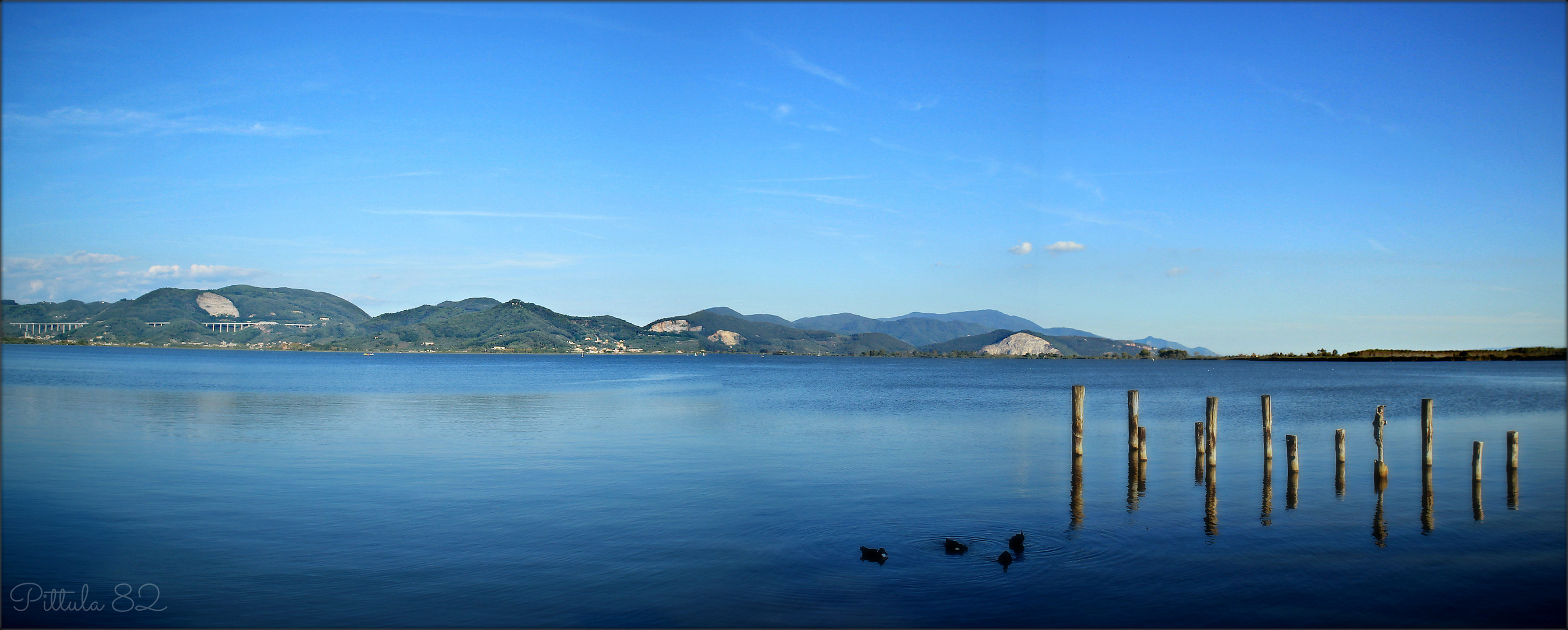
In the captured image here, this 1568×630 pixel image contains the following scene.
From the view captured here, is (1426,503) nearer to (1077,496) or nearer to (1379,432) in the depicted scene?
(1379,432)

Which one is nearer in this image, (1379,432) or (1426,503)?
(1426,503)

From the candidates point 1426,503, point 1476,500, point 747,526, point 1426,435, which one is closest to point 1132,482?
point 1426,503

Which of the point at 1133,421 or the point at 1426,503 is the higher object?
the point at 1133,421

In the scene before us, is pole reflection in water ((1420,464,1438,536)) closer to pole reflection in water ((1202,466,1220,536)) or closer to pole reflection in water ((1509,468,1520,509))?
pole reflection in water ((1509,468,1520,509))

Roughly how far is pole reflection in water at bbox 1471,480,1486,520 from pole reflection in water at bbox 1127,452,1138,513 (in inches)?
239

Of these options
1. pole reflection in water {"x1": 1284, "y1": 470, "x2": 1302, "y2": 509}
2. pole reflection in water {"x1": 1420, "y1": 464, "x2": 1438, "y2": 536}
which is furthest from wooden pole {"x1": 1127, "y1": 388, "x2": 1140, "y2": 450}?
pole reflection in water {"x1": 1420, "y1": 464, "x2": 1438, "y2": 536}

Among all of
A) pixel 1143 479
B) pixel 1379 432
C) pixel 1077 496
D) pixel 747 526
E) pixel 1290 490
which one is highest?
pixel 1379 432

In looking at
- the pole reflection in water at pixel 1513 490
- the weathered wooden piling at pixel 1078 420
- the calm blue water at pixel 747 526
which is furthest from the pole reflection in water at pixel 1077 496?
the pole reflection in water at pixel 1513 490

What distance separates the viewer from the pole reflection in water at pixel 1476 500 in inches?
613

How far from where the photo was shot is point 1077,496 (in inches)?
687

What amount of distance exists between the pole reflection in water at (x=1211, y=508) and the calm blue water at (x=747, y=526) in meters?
0.11

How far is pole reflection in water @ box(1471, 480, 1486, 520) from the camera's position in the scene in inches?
613

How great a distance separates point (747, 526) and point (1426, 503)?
46.9 ft

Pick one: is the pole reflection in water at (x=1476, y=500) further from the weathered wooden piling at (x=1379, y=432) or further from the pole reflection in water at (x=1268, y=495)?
the pole reflection in water at (x=1268, y=495)
